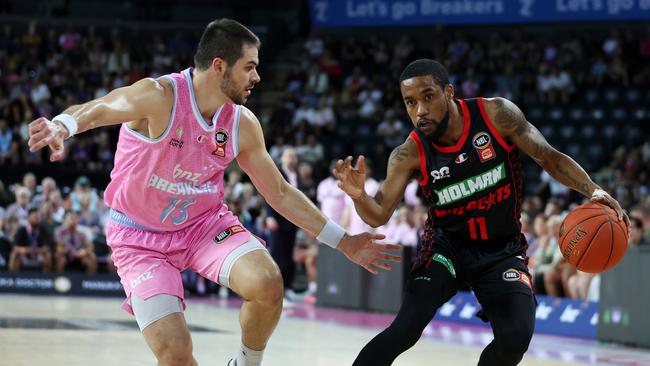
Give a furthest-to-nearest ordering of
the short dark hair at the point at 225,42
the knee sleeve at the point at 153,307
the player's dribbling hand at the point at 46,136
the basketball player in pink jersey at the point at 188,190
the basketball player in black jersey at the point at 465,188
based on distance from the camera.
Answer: the basketball player in black jersey at the point at 465,188 → the short dark hair at the point at 225,42 → the basketball player in pink jersey at the point at 188,190 → the knee sleeve at the point at 153,307 → the player's dribbling hand at the point at 46,136

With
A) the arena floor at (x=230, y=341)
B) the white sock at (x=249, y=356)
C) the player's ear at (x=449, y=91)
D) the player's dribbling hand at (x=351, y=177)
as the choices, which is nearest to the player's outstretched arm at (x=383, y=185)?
the player's dribbling hand at (x=351, y=177)

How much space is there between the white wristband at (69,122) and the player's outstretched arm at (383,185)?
1.44 meters

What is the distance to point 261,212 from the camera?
644 inches

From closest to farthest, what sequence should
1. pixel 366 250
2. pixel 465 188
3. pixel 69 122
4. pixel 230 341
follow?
Answer: pixel 69 122
pixel 465 188
pixel 366 250
pixel 230 341

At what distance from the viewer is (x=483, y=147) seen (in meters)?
5.66

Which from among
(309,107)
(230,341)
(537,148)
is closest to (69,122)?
(537,148)

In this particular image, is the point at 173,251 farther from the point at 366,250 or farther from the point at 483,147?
the point at 483,147

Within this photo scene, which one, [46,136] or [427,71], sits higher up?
[427,71]

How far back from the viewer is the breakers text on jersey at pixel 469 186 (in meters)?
5.62

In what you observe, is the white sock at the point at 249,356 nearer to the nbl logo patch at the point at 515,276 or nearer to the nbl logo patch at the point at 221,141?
the nbl logo patch at the point at 221,141

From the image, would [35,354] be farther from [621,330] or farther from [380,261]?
[621,330]

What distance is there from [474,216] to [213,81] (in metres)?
1.54

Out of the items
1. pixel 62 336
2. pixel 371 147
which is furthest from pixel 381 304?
pixel 371 147

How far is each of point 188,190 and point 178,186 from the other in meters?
0.07
